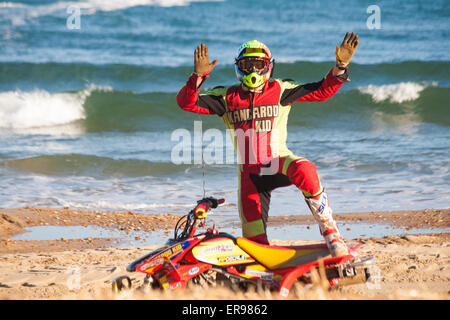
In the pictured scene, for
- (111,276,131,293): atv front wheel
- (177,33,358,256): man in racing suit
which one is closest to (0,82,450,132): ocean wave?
(177,33,358,256): man in racing suit

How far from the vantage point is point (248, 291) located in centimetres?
477

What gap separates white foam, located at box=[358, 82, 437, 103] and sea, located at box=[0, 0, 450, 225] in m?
0.06

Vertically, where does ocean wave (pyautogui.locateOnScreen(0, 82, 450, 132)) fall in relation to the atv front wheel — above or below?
above

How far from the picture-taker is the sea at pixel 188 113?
983 centimetres

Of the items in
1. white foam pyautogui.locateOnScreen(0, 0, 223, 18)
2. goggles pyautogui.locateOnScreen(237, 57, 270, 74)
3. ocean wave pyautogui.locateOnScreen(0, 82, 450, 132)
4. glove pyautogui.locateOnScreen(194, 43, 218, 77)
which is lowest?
glove pyautogui.locateOnScreen(194, 43, 218, 77)

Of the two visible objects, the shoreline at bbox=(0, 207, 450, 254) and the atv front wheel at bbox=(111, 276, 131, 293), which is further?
the shoreline at bbox=(0, 207, 450, 254)

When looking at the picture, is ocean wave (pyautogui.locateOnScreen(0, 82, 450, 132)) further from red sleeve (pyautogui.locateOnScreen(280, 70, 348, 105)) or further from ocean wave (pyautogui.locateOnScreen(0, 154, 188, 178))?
red sleeve (pyautogui.locateOnScreen(280, 70, 348, 105))

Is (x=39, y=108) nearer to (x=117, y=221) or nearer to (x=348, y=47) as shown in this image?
(x=117, y=221)

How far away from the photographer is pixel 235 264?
186 inches

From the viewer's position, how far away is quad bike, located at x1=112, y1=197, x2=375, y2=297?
4.59 m

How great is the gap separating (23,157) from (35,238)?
4628 mm

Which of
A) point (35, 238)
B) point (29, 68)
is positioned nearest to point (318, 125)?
point (35, 238)

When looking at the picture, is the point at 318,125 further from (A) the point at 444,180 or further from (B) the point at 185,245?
(B) the point at 185,245

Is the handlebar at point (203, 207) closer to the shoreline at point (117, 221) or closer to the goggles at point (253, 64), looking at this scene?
the goggles at point (253, 64)
